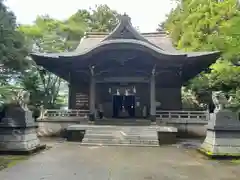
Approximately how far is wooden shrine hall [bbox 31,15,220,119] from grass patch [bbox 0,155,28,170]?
10.0 m

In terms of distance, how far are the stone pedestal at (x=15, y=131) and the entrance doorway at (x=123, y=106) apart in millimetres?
12763

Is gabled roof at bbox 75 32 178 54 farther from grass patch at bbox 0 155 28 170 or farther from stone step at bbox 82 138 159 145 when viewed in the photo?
grass patch at bbox 0 155 28 170

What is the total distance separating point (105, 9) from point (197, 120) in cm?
3081

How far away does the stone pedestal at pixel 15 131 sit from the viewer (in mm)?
11062

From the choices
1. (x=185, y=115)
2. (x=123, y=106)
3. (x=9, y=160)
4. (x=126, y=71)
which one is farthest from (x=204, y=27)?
(x=9, y=160)

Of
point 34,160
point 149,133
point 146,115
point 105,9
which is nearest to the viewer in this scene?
point 34,160

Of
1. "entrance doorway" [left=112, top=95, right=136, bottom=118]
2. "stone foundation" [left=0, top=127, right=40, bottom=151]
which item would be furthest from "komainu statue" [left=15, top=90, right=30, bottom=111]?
"entrance doorway" [left=112, top=95, right=136, bottom=118]

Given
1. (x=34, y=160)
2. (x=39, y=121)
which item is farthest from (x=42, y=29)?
(x=34, y=160)

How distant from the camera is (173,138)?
16.5 m

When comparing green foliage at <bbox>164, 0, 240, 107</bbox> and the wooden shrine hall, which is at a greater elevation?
green foliage at <bbox>164, 0, 240, 107</bbox>

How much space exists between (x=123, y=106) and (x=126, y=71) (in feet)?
10.8

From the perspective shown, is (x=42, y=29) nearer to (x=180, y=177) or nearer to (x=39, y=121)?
(x=39, y=121)

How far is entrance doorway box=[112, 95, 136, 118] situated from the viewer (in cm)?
2386

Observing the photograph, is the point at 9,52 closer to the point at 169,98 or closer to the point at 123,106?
the point at 123,106
